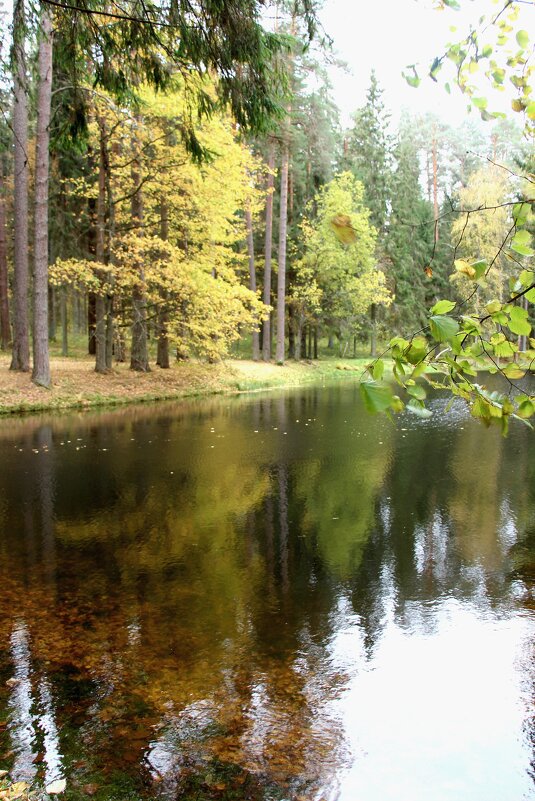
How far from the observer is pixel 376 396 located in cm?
165

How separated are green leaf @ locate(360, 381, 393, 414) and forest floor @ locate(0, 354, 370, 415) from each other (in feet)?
47.5

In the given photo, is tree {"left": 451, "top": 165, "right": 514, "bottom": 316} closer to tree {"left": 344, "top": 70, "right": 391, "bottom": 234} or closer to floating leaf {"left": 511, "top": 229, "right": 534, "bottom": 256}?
tree {"left": 344, "top": 70, "right": 391, "bottom": 234}

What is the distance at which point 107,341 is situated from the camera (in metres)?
20.2

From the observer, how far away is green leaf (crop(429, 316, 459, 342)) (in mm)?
1651

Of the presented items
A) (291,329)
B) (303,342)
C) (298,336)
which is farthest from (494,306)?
(303,342)

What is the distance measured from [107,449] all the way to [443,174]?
41.2 meters

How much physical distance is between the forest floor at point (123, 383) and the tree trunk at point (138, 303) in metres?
0.50

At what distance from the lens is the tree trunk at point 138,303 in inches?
734

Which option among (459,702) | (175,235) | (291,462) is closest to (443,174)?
(175,235)

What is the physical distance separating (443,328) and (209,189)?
18792mm

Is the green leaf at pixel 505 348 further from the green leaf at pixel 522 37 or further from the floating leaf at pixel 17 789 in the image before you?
the floating leaf at pixel 17 789

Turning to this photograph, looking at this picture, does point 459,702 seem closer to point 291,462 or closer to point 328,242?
point 291,462

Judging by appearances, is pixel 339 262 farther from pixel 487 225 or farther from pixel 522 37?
pixel 522 37

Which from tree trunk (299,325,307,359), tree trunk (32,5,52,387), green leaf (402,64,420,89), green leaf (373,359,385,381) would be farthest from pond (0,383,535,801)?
tree trunk (299,325,307,359)
